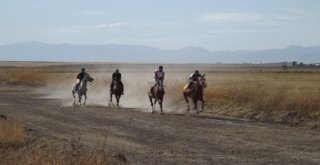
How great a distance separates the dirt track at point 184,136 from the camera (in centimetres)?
1644

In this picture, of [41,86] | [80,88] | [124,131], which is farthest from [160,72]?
[41,86]

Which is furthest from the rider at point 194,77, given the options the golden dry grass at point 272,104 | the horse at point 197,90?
the golden dry grass at point 272,104

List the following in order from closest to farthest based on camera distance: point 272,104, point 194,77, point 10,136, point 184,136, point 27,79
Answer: point 10,136 < point 184,136 < point 272,104 < point 194,77 < point 27,79

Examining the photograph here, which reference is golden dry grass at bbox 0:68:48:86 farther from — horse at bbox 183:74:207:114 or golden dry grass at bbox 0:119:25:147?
golden dry grass at bbox 0:119:25:147

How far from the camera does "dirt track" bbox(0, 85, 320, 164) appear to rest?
1644 centimetres

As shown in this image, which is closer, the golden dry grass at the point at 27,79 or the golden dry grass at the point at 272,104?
the golden dry grass at the point at 272,104

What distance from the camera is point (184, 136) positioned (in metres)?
21.3

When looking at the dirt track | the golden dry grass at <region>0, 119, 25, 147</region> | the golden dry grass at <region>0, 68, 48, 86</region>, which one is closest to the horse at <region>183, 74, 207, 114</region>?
the dirt track

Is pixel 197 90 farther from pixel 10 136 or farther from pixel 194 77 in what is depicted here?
pixel 10 136

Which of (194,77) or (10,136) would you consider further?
(194,77)

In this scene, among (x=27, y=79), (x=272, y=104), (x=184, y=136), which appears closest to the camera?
(x=184, y=136)

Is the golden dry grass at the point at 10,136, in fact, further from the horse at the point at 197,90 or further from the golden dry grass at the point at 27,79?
the golden dry grass at the point at 27,79

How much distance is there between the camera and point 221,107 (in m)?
33.1

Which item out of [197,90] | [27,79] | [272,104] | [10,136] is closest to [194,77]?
[197,90]
